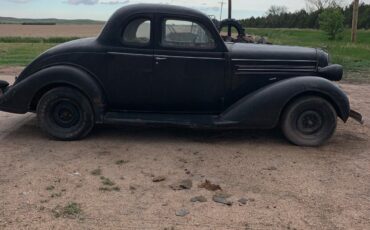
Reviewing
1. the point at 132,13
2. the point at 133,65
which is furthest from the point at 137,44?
the point at 132,13

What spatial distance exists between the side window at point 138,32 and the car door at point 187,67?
0.15 m

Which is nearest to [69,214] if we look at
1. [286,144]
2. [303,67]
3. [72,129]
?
[72,129]

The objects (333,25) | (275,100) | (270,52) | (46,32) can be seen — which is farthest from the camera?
(46,32)

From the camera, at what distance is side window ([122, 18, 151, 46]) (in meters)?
6.70

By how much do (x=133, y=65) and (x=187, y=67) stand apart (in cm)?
72

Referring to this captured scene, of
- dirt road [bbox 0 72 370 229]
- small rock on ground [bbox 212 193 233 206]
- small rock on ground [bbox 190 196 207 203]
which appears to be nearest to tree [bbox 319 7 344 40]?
dirt road [bbox 0 72 370 229]

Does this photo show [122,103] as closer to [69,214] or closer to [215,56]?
[215,56]

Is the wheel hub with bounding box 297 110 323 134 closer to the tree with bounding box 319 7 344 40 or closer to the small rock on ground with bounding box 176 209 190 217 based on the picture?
the small rock on ground with bounding box 176 209 190 217

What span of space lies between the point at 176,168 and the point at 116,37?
2082 millimetres

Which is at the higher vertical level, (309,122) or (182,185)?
(309,122)

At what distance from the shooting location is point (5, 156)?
19.9ft

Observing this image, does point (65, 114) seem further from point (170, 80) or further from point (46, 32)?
point (46, 32)

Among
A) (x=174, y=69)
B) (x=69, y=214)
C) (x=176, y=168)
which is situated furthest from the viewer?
(x=174, y=69)

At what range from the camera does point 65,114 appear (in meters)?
6.80
